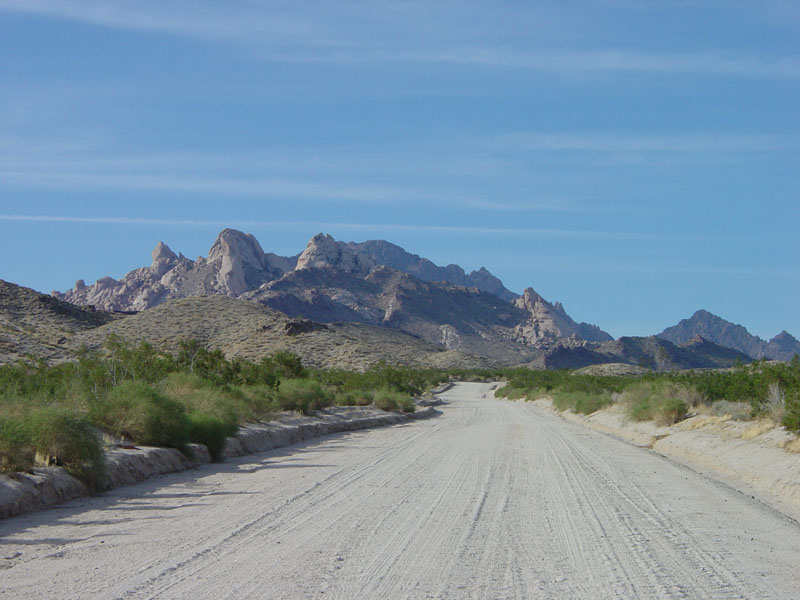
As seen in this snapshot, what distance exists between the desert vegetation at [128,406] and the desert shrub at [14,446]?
1 cm

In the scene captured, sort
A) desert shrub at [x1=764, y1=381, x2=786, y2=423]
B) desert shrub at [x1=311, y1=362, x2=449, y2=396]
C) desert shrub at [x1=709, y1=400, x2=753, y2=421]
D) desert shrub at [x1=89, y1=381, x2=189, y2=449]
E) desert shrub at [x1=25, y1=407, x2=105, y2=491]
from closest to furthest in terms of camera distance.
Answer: desert shrub at [x1=25, y1=407, x2=105, y2=491]
desert shrub at [x1=89, y1=381, x2=189, y2=449]
desert shrub at [x1=764, y1=381, x2=786, y2=423]
desert shrub at [x1=709, y1=400, x2=753, y2=421]
desert shrub at [x1=311, y1=362, x2=449, y2=396]

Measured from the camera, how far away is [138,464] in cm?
1469

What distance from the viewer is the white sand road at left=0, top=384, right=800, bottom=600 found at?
7125mm

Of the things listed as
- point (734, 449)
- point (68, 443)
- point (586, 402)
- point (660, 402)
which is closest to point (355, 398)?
point (586, 402)

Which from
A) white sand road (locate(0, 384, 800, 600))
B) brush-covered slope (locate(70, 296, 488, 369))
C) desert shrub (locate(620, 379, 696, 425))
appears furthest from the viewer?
brush-covered slope (locate(70, 296, 488, 369))

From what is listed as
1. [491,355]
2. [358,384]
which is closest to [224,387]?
[358,384]

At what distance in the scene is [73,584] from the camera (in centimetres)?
698

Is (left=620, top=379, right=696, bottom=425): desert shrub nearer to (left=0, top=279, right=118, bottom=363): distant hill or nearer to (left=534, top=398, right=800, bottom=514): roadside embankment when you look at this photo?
(left=534, top=398, right=800, bottom=514): roadside embankment

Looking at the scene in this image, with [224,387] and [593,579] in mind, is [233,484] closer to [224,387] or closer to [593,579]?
[593,579]

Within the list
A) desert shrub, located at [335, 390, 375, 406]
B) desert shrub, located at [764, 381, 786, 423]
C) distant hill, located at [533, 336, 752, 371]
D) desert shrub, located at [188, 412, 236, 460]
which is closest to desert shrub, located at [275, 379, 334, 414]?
desert shrub, located at [335, 390, 375, 406]

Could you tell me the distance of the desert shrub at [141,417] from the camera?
54.7ft

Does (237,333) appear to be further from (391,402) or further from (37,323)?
(391,402)

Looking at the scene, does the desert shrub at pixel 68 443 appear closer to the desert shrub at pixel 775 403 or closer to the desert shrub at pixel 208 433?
the desert shrub at pixel 208 433

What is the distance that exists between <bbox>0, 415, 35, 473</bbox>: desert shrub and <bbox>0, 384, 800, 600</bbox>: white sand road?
3.24ft
